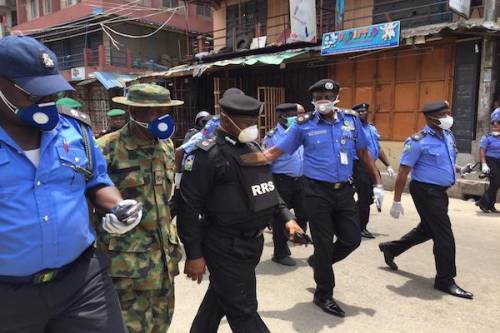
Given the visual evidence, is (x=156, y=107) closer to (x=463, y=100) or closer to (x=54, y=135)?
(x=54, y=135)

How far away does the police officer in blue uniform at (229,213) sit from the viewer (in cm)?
263

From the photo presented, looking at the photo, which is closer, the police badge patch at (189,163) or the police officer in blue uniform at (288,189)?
the police badge patch at (189,163)

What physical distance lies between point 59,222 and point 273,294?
288 centimetres

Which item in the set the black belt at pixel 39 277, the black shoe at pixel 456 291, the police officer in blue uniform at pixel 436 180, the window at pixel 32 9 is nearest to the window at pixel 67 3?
the window at pixel 32 9

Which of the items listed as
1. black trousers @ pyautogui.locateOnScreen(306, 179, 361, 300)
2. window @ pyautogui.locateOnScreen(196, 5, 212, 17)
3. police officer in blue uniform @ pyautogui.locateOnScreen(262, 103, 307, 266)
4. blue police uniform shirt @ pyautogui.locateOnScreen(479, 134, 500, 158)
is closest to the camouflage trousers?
black trousers @ pyautogui.locateOnScreen(306, 179, 361, 300)

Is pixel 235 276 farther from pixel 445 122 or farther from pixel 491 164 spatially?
pixel 491 164

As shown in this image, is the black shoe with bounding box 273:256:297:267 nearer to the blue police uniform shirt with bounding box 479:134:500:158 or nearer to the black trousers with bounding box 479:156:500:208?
the black trousers with bounding box 479:156:500:208

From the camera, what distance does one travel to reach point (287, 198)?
18.0 feet

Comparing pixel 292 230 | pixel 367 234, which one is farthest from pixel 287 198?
pixel 292 230

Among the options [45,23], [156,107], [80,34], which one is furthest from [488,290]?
[45,23]

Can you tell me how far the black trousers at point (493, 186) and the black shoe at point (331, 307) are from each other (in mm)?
5223

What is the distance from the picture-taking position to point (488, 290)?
167 inches

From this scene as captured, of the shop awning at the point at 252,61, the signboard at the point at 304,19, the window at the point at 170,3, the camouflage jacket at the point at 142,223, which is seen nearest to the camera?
the camouflage jacket at the point at 142,223

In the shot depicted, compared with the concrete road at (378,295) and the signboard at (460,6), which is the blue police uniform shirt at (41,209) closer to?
the concrete road at (378,295)
